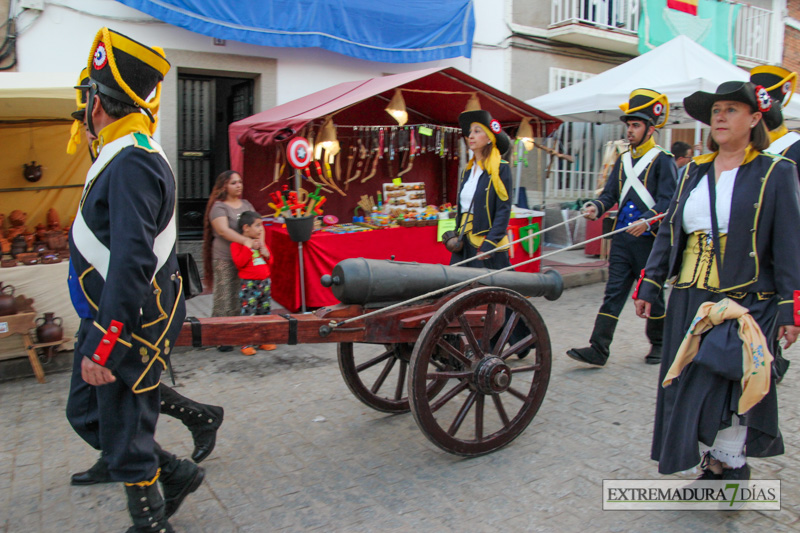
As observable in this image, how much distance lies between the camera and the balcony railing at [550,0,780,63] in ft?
35.9

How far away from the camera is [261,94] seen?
27.0ft

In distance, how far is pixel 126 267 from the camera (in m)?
2.24

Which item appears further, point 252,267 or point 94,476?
point 252,267

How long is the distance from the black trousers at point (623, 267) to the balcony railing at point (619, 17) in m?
6.89

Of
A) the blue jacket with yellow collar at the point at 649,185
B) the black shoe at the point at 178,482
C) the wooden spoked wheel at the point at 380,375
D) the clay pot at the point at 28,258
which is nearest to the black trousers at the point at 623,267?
the blue jacket with yellow collar at the point at 649,185

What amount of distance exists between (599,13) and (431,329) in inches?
395

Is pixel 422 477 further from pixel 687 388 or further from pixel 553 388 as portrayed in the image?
pixel 553 388

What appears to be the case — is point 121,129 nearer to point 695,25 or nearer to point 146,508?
point 146,508

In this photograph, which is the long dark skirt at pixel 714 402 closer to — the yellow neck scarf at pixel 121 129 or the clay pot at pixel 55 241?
the yellow neck scarf at pixel 121 129

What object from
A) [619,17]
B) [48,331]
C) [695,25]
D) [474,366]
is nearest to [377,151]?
[48,331]

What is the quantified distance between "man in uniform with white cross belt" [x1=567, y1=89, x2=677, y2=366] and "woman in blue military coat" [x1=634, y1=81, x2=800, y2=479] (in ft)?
6.55

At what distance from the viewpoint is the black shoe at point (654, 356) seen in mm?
5180

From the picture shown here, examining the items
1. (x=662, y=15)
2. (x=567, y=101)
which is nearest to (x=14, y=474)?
(x=567, y=101)

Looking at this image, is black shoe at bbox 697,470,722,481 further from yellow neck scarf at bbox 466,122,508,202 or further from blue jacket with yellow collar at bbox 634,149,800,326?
yellow neck scarf at bbox 466,122,508,202
